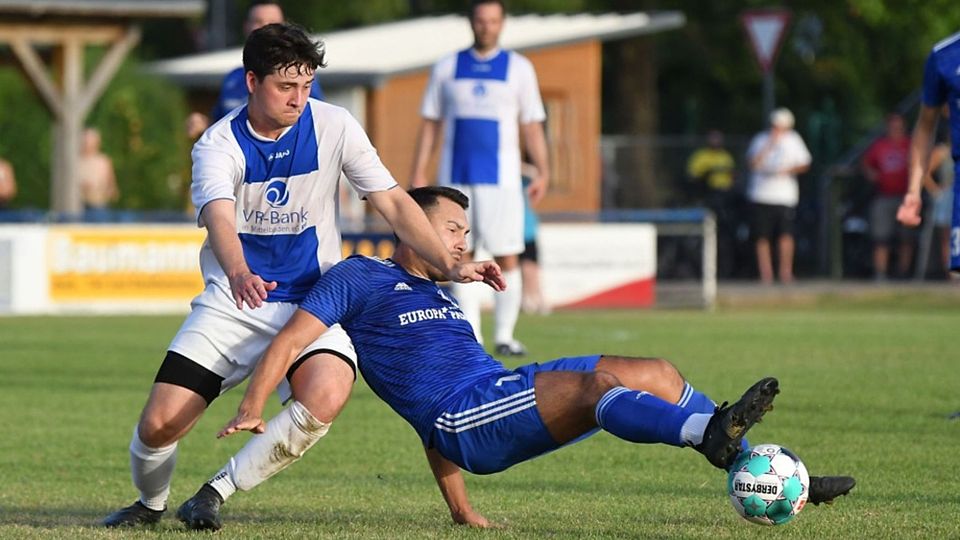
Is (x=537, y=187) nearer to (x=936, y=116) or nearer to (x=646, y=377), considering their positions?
(x=936, y=116)

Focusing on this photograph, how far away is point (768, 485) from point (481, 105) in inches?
315

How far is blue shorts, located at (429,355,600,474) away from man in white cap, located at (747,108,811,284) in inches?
734

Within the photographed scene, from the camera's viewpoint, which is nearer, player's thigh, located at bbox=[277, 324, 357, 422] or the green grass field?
player's thigh, located at bbox=[277, 324, 357, 422]

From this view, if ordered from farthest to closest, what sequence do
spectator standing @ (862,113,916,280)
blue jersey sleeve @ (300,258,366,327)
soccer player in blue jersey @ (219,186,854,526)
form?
spectator standing @ (862,113,916,280)
blue jersey sleeve @ (300,258,366,327)
soccer player in blue jersey @ (219,186,854,526)

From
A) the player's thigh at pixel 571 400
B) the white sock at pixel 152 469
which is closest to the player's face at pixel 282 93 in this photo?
the white sock at pixel 152 469

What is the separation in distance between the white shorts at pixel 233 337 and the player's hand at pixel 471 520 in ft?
2.10

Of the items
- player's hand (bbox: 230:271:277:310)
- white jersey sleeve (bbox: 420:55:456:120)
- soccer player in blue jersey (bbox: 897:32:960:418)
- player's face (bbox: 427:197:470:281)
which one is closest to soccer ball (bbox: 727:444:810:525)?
player's face (bbox: 427:197:470:281)

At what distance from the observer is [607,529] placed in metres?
6.71

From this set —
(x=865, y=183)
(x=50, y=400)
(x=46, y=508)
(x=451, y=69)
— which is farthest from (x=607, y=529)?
(x=865, y=183)

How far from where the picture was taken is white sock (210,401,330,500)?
6.80 meters

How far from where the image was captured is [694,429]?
583cm

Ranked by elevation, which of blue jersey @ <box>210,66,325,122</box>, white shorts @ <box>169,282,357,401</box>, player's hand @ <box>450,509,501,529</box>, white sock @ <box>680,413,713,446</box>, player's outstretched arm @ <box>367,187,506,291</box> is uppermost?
blue jersey @ <box>210,66,325,122</box>

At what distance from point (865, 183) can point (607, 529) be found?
69.9ft

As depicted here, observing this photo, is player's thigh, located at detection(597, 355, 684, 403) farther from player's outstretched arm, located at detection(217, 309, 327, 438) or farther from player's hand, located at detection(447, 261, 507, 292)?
player's outstretched arm, located at detection(217, 309, 327, 438)
